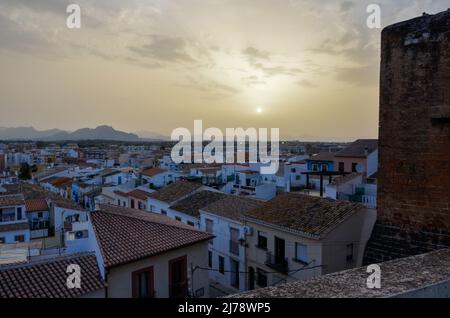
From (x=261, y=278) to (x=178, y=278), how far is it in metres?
4.41

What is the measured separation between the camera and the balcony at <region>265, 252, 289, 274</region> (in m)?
11.6

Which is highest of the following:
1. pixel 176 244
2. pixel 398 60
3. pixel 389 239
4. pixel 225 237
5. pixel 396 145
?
pixel 398 60

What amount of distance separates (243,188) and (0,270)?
17431mm

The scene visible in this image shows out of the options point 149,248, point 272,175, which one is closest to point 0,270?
point 149,248

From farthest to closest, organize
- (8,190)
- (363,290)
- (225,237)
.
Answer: (8,190), (225,237), (363,290)

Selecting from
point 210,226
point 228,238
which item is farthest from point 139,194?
point 228,238

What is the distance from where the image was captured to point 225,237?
588 inches

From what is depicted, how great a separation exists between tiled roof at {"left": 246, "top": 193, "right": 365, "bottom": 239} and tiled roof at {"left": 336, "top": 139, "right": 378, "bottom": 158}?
50.0 ft

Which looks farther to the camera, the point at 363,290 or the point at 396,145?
the point at 396,145

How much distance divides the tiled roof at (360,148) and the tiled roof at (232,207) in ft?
46.3

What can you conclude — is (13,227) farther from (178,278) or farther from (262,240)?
(262,240)

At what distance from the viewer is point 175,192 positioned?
19.8 metres

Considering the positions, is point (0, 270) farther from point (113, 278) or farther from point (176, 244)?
point (176, 244)
